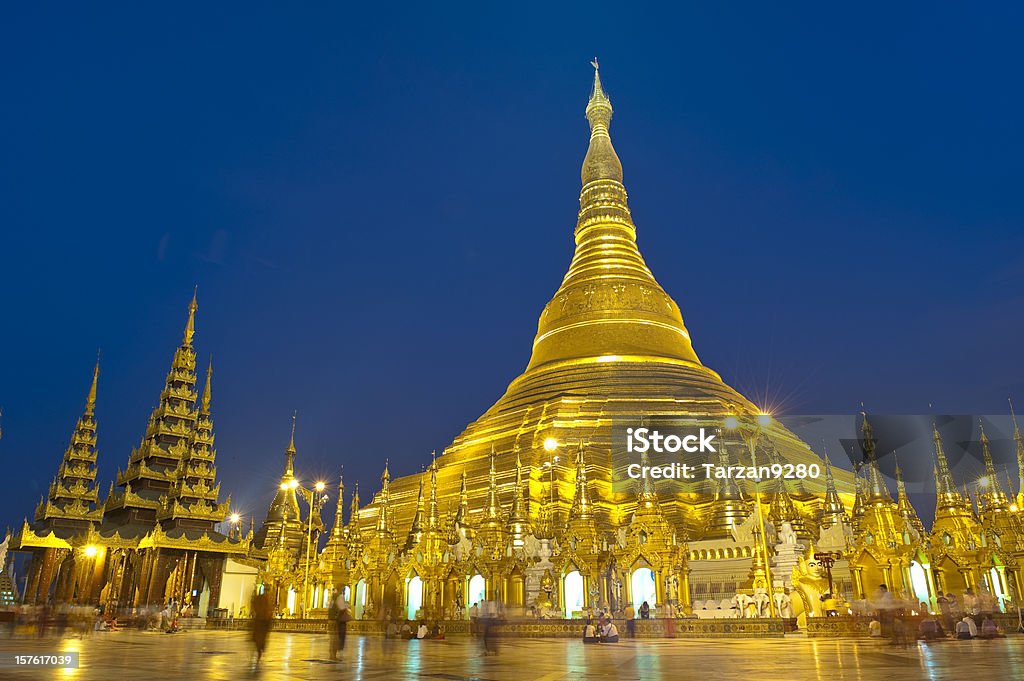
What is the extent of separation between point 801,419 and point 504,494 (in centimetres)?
1588

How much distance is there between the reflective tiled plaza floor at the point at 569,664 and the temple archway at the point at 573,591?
30.7ft

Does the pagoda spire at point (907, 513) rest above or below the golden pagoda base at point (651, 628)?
above

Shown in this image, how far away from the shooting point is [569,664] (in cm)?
968

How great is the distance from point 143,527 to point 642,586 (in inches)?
1044

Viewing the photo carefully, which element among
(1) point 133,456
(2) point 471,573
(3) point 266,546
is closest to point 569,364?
(2) point 471,573

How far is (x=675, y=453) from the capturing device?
31.0 metres

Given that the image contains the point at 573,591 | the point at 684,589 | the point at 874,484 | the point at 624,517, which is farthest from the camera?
the point at 624,517

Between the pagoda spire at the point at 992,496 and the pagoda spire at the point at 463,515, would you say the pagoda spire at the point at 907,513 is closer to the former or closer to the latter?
the pagoda spire at the point at 992,496

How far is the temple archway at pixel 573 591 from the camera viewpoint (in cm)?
2250

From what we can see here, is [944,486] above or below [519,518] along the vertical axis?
above

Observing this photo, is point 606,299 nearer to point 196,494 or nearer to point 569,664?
point 196,494

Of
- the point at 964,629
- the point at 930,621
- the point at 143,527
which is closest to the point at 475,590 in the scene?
the point at 930,621

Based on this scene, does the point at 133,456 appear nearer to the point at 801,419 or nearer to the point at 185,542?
the point at 185,542

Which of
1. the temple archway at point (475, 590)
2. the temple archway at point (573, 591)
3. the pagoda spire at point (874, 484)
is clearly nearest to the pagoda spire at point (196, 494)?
the temple archway at point (475, 590)
